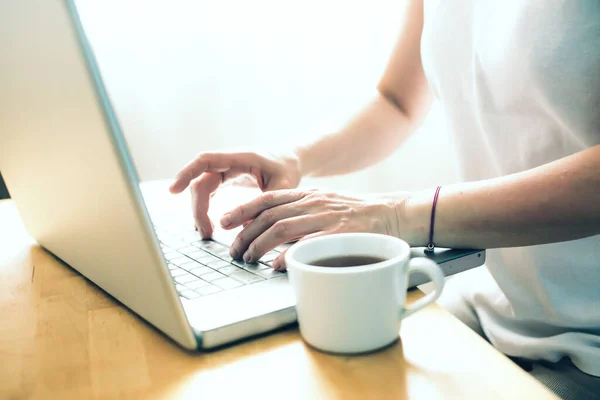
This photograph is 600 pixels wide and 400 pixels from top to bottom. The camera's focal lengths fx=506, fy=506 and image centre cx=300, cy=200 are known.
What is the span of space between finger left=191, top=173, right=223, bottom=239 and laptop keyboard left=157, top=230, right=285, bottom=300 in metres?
0.02

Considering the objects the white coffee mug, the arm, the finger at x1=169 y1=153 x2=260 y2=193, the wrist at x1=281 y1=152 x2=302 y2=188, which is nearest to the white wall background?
the arm

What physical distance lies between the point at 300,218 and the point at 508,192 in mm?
202

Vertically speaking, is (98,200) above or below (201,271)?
above

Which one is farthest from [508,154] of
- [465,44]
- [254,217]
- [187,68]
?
[187,68]

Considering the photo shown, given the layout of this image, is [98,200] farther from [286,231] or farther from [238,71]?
[238,71]

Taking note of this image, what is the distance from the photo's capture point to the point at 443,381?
0.30m

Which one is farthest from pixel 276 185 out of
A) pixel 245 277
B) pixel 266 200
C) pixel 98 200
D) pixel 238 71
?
pixel 238 71

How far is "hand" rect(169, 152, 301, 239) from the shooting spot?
623 millimetres

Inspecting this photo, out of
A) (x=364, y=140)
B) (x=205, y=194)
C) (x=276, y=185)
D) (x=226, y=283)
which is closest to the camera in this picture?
(x=226, y=283)

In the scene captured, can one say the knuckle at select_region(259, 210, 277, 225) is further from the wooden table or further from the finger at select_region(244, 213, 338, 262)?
the wooden table

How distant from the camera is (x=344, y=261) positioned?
38 centimetres

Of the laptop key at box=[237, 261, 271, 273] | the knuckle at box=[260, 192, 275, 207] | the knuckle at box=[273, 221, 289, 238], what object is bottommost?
the laptop key at box=[237, 261, 271, 273]

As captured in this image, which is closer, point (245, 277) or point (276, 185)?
point (245, 277)

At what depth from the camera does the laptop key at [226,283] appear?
0.43 m
